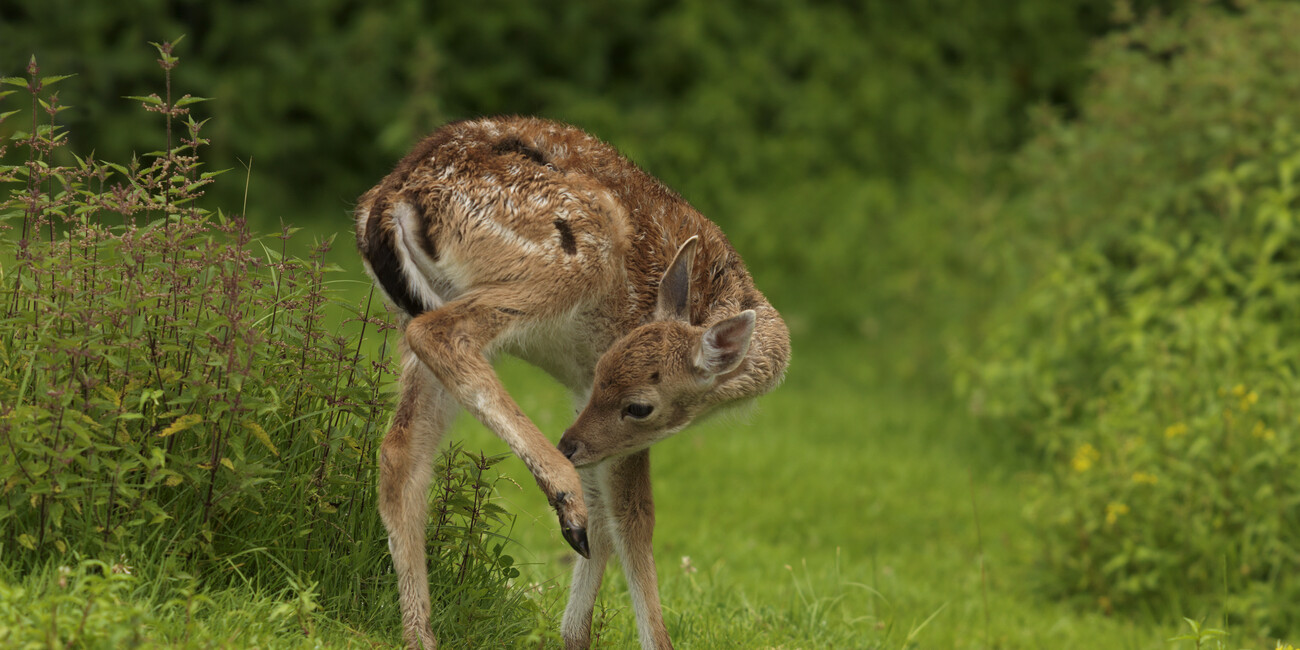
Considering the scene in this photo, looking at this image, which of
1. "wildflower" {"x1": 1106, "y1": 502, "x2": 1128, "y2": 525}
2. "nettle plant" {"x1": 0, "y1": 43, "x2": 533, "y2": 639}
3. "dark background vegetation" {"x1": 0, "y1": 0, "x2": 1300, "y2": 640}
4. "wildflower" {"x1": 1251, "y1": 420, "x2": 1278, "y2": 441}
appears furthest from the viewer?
"dark background vegetation" {"x1": 0, "y1": 0, "x2": 1300, "y2": 640}

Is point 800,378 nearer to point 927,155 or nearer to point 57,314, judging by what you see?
point 927,155

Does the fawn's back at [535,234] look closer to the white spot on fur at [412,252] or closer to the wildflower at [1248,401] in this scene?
the white spot on fur at [412,252]

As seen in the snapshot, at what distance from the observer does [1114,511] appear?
23.2ft

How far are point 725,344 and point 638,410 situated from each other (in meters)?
0.38

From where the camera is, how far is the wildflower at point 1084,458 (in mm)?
7383

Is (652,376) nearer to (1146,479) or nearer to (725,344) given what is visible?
(725,344)

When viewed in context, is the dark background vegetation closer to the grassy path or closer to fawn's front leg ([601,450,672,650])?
the grassy path

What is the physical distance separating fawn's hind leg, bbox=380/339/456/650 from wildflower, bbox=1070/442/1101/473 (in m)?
4.16

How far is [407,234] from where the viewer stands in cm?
455

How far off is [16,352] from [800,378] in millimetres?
8982

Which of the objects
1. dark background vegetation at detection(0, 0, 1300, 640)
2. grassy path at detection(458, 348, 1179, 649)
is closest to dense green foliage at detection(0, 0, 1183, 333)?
dark background vegetation at detection(0, 0, 1300, 640)

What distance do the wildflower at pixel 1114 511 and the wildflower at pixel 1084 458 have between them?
272 mm

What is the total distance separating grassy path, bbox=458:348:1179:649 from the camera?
568 centimetres

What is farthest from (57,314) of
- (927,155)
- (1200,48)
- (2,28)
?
(927,155)
